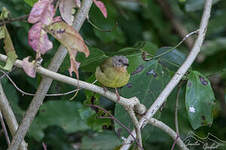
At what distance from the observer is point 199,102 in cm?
138

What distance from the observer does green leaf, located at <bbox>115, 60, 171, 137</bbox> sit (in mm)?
1387

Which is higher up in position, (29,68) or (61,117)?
(29,68)

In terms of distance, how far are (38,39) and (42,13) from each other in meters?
0.07

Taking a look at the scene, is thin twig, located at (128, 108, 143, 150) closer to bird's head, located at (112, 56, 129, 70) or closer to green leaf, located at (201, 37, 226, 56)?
bird's head, located at (112, 56, 129, 70)

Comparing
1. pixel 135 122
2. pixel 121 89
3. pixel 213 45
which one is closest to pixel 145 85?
pixel 121 89

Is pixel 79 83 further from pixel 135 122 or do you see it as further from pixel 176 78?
pixel 176 78

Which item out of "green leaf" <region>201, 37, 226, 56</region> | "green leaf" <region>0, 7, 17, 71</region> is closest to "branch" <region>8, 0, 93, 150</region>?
"green leaf" <region>0, 7, 17, 71</region>

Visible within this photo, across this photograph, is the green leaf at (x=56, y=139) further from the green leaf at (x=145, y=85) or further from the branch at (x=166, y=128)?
the branch at (x=166, y=128)

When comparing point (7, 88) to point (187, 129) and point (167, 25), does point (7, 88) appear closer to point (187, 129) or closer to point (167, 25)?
point (187, 129)

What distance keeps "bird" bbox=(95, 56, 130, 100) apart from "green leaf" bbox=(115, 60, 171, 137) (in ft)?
0.36

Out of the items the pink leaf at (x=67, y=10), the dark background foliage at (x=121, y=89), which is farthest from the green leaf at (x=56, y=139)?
the pink leaf at (x=67, y=10)

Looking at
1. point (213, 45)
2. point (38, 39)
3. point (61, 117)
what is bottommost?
point (61, 117)

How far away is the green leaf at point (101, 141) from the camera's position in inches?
89.3

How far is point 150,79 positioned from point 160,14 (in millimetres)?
1799
